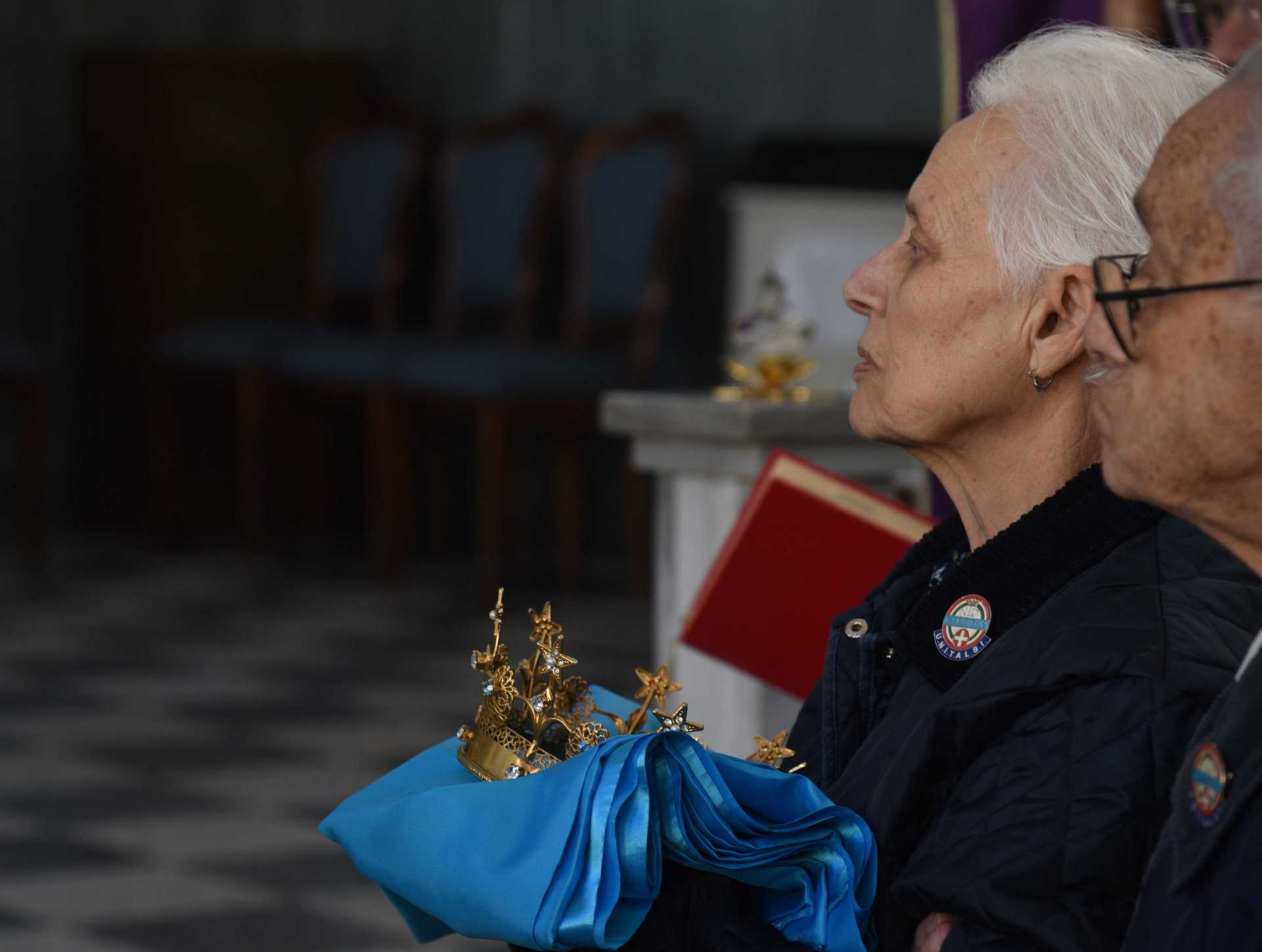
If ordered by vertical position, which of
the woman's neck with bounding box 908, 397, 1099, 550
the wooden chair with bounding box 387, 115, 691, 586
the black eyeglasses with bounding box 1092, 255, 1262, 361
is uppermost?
the black eyeglasses with bounding box 1092, 255, 1262, 361

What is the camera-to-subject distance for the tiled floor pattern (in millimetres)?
3336

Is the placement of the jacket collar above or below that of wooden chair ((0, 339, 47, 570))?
above

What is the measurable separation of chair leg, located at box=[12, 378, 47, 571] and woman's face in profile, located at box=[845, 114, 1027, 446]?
5.40 meters

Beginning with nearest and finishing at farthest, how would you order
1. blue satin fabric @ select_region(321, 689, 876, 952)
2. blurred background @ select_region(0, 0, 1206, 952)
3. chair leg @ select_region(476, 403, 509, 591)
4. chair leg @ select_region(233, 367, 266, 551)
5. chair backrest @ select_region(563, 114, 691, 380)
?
blue satin fabric @ select_region(321, 689, 876, 952) → blurred background @ select_region(0, 0, 1206, 952) → chair leg @ select_region(476, 403, 509, 591) → chair backrest @ select_region(563, 114, 691, 380) → chair leg @ select_region(233, 367, 266, 551)

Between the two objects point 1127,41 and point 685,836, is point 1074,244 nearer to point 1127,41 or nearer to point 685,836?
point 1127,41

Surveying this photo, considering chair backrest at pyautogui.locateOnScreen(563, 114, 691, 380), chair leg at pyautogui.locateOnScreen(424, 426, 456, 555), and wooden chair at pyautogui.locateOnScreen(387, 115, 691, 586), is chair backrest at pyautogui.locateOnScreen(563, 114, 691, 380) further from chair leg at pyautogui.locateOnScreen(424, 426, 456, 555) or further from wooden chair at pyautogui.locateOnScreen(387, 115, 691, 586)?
chair leg at pyautogui.locateOnScreen(424, 426, 456, 555)

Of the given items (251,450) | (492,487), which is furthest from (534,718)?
(251,450)

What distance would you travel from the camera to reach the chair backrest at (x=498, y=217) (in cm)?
682

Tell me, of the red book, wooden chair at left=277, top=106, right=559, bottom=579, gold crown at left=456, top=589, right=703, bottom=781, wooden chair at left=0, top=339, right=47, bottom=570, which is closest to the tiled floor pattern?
wooden chair at left=0, top=339, right=47, bottom=570

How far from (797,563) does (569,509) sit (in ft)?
13.7

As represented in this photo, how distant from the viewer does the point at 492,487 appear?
249 inches

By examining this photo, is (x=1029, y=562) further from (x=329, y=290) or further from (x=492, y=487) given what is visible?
(x=329, y=290)

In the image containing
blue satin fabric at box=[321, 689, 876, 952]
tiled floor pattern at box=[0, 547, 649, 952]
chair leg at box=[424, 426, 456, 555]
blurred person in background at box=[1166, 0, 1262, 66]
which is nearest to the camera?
blue satin fabric at box=[321, 689, 876, 952]

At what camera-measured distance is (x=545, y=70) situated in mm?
7770
